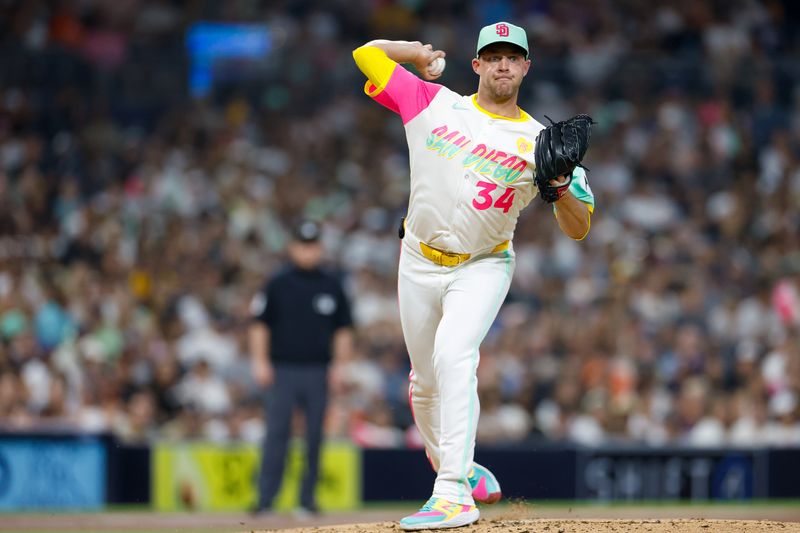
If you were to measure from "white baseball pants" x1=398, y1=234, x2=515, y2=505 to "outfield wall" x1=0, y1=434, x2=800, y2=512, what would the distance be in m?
5.05

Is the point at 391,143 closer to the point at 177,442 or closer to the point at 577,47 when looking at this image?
the point at 577,47

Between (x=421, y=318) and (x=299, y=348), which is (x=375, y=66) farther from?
(x=299, y=348)

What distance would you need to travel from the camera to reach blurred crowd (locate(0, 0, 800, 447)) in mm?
13734

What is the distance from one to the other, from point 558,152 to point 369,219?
34.5 ft

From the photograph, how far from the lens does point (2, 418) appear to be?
1262 cm

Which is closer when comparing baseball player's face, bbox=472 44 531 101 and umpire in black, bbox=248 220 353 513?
baseball player's face, bbox=472 44 531 101

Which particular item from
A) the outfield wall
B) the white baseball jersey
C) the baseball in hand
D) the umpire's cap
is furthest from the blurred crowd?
the baseball in hand

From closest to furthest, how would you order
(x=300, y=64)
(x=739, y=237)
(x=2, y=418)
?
(x=2, y=418) → (x=739, y=237) → (x=300, y=64)

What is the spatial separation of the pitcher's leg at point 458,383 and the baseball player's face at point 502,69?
0.99m

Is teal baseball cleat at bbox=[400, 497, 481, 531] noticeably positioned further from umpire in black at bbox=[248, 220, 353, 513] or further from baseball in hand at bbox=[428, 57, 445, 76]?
umpire in black at bbox=[248, 220, 353, 513]

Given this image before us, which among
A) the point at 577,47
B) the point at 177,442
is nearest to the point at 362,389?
the point at 177,442

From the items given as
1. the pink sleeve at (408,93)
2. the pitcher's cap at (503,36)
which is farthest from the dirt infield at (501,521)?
the pitcher's cap at (503,36)

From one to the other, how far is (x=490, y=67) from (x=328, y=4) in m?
12.8

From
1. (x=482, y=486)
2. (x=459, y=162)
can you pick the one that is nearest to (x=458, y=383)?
(x=482, y=486)
